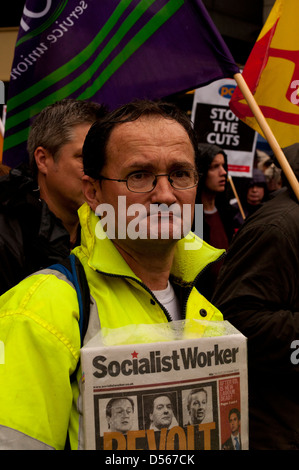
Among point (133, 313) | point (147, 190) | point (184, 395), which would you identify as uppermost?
point (147, 190)

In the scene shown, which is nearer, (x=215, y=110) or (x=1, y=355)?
(x=1, y=355)

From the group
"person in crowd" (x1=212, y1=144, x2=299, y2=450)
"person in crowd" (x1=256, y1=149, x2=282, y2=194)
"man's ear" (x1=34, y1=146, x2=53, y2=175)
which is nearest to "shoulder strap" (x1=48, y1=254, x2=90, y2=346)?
"person in crowd" (x1=212, y1=144, x2=299, y2=450)

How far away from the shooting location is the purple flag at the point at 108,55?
2697mm

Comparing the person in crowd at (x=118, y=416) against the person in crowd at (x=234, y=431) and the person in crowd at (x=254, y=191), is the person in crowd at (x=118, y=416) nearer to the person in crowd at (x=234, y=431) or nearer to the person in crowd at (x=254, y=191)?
the person in crowd at (x=234, y=431)

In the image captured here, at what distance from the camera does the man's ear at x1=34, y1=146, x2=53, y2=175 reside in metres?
2.60

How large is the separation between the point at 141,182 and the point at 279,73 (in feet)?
5.59

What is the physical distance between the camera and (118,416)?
3.99ft

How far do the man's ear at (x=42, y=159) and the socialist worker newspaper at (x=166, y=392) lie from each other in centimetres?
146

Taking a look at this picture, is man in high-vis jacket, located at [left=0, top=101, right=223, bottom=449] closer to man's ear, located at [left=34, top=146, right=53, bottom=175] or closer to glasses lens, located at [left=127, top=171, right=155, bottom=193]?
glasses lens, located at [left=127, top=171, right=155, bottom=193]

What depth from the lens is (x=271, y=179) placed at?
326 inches

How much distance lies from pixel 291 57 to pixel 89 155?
5.60 ft

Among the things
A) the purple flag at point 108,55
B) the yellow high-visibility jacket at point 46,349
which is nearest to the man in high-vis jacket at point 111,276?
the yellow high-visibility jacket at point 46,349
